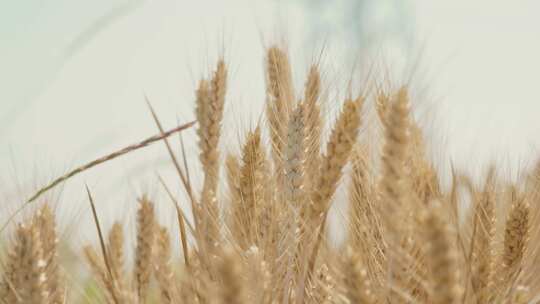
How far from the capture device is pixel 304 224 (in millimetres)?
1120

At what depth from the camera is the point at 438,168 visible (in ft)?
4.64

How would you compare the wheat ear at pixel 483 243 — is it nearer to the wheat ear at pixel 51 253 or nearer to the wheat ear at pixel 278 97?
the wheat ear at pixel 278 97

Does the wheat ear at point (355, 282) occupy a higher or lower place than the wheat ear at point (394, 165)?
lower

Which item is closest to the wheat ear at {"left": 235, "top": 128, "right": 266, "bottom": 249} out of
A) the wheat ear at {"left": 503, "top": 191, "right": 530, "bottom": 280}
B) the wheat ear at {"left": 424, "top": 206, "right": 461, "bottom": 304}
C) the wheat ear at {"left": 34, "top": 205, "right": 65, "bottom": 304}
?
the wheat ear at {"left": 34, "top": 205, "right": 65, "bottom": 304}

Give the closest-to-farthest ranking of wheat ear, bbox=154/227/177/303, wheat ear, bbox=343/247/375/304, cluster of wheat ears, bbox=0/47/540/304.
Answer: wheat ear, bbox=343/247/375/304, cluster of wheat ears, bbox=0/47/540/304, wheat ear, bbox=154/227/177/303

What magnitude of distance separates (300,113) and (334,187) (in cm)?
15

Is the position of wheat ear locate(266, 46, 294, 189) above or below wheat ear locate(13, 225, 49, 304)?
above

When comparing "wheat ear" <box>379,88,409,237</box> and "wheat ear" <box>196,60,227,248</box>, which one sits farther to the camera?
"wheat ear" <box>196,60,227,248</box>

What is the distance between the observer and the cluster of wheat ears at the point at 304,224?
107cm

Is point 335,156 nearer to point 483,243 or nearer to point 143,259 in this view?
point 483,243

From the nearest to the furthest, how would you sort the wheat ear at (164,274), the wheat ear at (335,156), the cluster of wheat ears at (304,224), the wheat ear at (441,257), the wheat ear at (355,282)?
the wheat ear at (441,257)
the wheat ear at (355,282)
the cluster of wheat ears at (304,224)
the wheat ear at (335,156)
the wheat ear at (164,274)

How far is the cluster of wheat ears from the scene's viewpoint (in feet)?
3.51

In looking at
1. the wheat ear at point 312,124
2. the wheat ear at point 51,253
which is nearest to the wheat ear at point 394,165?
the wheat ear at point 312,124

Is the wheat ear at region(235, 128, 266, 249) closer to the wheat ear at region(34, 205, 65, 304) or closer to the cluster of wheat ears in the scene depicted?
the cluster of wheat ears
